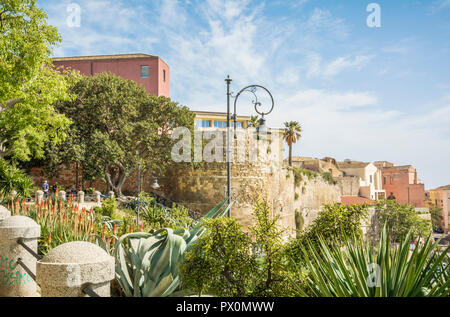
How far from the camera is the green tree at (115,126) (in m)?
20.7

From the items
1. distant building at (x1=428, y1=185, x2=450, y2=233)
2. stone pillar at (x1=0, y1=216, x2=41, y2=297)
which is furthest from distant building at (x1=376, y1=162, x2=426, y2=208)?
stone pillar at (x1=0, y1=216, x2=41, y2=297)

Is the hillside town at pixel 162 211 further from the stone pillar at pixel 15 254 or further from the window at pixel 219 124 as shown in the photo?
the window at pixel 219 124

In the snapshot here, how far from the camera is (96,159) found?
2067 cm

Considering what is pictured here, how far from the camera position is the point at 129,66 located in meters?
29.1

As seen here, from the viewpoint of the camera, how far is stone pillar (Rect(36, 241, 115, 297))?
2.75 m

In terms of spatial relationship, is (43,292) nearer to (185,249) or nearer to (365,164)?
(185,249)

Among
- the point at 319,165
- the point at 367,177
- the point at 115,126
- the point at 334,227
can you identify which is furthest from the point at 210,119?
the point at 334,227

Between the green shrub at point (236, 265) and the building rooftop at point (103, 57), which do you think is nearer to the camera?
the green shrub at point (236, 265)

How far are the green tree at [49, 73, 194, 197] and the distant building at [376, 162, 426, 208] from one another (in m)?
40.5

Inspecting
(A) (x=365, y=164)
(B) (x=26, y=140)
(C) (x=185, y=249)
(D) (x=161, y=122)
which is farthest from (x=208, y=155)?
(A) (x=365, y=164)

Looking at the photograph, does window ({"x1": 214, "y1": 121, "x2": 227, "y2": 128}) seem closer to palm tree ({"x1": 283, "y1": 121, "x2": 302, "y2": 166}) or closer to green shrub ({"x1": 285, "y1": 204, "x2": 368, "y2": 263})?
palm tree ({"x1": 283, "y1": 121, "x2": 302, "y2": 166})

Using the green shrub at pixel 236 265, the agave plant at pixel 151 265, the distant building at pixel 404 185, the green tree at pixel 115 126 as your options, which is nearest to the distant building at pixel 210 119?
the green tree at pixel 115 126

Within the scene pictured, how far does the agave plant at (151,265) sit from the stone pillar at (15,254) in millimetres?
1141

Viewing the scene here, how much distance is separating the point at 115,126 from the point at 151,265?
1943cm
